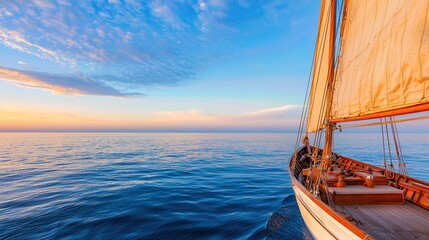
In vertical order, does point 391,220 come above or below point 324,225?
above

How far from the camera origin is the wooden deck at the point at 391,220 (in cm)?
528

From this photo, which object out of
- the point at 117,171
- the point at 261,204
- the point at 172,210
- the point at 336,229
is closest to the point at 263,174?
the point at 261,204

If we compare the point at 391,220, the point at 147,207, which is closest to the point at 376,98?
the point at 391,220

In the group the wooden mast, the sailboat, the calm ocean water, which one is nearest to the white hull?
the sailboat

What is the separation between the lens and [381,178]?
8.52 meters

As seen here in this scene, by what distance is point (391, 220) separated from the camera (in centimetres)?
598

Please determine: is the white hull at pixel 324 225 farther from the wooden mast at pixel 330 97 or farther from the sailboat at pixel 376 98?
the wooden mast at pixel 330 97

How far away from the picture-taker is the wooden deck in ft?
17.3

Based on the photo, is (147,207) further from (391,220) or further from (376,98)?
(376,98)

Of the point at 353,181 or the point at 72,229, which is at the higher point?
the point at 353,181

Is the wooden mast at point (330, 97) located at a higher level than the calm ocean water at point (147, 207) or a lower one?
higher

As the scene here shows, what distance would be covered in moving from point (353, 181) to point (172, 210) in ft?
30.4

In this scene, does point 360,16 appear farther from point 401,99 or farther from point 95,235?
point 95,235

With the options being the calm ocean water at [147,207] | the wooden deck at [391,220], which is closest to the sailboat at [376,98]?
the wooden deck at [391,220]
